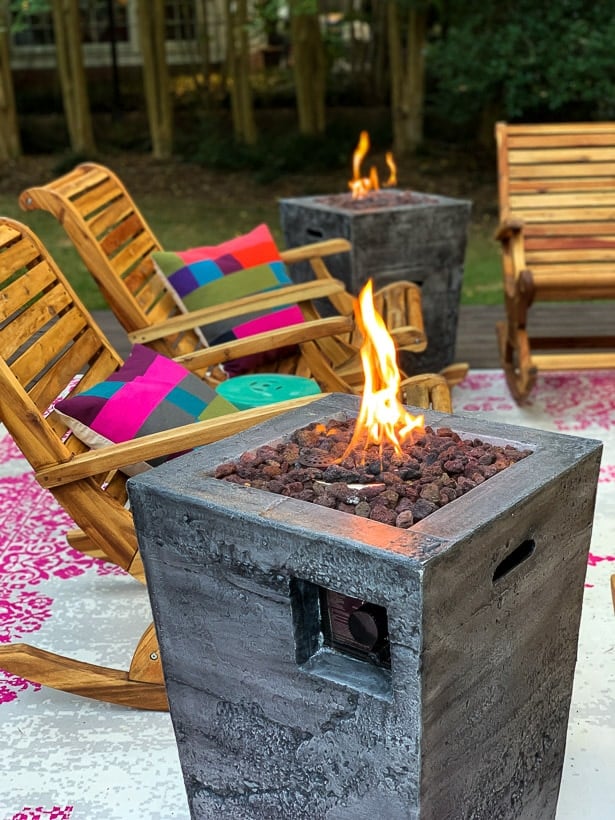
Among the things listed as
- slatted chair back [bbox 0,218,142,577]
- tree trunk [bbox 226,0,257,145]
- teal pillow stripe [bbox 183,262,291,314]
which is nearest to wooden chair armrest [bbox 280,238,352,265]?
teal pillow stripe [bbox 183,262,291,314]

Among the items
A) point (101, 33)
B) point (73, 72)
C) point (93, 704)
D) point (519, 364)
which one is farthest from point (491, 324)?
point (101, 33)

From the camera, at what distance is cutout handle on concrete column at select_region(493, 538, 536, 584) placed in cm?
143

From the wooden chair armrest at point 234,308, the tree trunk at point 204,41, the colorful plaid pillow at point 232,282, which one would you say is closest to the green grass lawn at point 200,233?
the tree trunk at point 204,41

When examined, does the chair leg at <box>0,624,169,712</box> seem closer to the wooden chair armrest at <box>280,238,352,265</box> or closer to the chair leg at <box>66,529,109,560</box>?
the chair leg at <box>66,529,109,560</box>

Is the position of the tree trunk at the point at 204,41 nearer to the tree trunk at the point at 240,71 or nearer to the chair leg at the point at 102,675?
the tree trunk at the point at 240,71

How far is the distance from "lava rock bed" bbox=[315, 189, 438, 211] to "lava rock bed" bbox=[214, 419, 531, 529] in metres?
2.39

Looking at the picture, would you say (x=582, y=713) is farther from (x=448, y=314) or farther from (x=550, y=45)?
(x=550, y=45)

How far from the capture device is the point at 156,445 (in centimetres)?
203

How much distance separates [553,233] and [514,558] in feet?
10.4

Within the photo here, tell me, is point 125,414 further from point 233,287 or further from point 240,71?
point 240,71

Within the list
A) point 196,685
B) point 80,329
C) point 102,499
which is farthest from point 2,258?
point 196,685

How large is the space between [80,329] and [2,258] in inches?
11.7

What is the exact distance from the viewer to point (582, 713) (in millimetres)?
2164

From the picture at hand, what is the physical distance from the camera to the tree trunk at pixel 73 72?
30.8 ft
